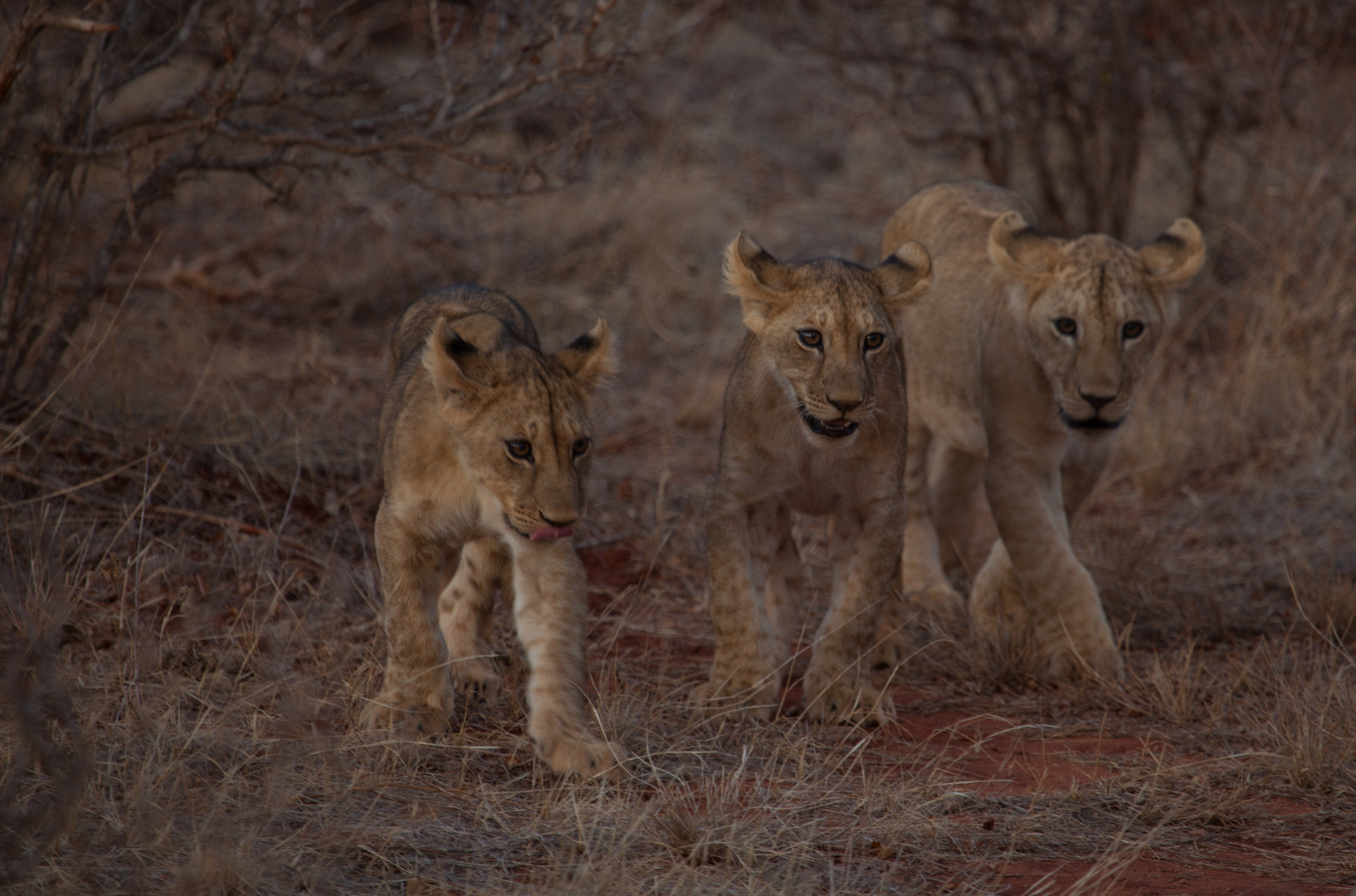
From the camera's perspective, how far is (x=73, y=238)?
929 centimetres

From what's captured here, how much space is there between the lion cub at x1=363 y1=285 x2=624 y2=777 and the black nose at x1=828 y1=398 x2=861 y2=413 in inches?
26.6

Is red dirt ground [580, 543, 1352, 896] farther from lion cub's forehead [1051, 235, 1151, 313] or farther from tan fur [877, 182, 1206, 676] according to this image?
lion cub's forehead [1051, 235, 1151, 313]

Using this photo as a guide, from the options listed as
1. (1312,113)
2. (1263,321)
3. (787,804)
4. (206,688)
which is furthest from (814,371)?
(1312,113)

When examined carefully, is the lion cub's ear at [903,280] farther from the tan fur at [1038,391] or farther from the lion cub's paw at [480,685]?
the lion cub's paw at [480,685]

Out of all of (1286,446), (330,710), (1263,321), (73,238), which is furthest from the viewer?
(73,238)

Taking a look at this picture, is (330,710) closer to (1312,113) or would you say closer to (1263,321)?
(1263,321)

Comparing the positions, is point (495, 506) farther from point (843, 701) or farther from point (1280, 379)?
point (1280, 379)

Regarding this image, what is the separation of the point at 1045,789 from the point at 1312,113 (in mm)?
5735

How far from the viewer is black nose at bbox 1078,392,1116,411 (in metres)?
4.78

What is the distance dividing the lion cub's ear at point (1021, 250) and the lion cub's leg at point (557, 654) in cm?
234

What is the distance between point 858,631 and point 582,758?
46.4 inches

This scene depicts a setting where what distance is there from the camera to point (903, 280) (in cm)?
450

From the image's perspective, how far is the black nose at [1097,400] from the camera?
4.78 meters

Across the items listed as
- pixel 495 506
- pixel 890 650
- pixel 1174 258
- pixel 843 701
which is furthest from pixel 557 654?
pixel 1174 258
